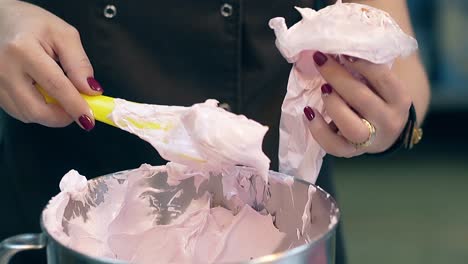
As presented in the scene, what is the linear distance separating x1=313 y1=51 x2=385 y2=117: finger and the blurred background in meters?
1.22

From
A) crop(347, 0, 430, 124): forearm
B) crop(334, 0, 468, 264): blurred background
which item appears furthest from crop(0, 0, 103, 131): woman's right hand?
crop(334, 0, 468, 264): blurred background

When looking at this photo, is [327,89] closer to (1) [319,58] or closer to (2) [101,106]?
(1) [319,58]

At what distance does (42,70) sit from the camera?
2.04ft

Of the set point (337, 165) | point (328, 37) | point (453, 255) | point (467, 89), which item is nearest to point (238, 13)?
point (328, 37)

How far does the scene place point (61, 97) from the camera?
0.62 m

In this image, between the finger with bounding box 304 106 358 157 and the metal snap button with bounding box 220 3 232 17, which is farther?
the metal snap button with bounding box 220 3 232 17

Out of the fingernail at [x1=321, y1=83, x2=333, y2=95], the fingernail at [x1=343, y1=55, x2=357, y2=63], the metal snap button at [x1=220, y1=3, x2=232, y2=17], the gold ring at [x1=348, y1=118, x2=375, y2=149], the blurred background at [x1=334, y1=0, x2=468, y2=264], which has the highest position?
the fingernail at [x1=343, y1=55, x2=357, y2=63]

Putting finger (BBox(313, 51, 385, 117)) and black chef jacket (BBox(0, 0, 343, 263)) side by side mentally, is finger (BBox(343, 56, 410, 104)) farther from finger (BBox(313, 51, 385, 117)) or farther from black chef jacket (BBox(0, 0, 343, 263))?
black chef jacket (BBox(0, 0, 343, 263))

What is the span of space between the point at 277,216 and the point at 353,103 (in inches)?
4.6

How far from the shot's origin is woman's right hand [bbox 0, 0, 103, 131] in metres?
0.62

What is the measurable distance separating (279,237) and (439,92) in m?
1.69

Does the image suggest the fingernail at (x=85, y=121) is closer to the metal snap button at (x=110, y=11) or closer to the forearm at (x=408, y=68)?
the metal snap button at (x=110, y=11)

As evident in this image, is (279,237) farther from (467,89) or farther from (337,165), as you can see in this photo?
(467,89)

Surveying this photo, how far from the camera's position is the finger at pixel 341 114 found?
58 centimetres
